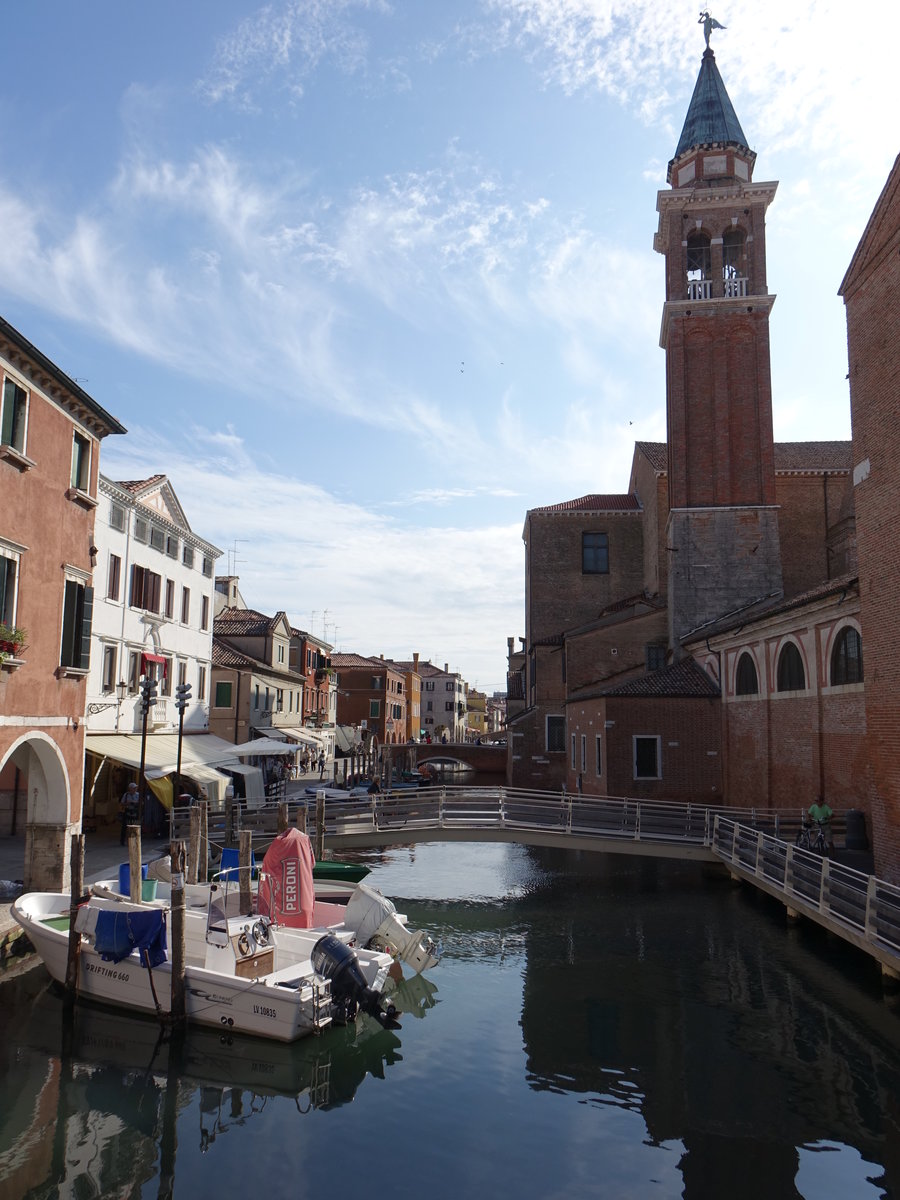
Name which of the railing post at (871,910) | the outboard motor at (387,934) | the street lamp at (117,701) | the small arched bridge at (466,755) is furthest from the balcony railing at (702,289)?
the small arched bridge at (466,755)

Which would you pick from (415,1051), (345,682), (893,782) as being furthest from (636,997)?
(345,682)

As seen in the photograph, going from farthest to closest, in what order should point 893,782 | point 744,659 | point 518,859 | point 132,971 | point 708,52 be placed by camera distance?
point 708,52 < point 518,859 < point 744,659 < point 893,782 < point 132,971

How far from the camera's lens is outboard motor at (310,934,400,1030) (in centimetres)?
1277

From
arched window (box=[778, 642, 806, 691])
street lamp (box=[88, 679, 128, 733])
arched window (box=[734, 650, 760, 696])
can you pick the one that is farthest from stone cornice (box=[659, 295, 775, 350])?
street lamp (box=[88, 679, 128, 733])

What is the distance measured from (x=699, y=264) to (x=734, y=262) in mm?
1344

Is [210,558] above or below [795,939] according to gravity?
above

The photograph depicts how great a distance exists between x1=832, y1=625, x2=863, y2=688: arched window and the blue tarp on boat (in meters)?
14.5

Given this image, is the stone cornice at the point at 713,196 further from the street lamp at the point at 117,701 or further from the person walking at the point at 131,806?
the person walking at the point at 131,806

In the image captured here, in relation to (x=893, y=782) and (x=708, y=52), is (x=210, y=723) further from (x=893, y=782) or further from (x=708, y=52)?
(x=708, y=52)

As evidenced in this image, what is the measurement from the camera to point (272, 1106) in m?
10.5

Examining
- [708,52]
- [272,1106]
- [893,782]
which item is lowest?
[272,1106]

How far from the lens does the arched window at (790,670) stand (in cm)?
2230

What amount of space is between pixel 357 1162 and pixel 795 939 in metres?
10.9

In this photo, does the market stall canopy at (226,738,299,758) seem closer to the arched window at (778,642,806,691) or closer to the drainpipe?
the drainpipe
